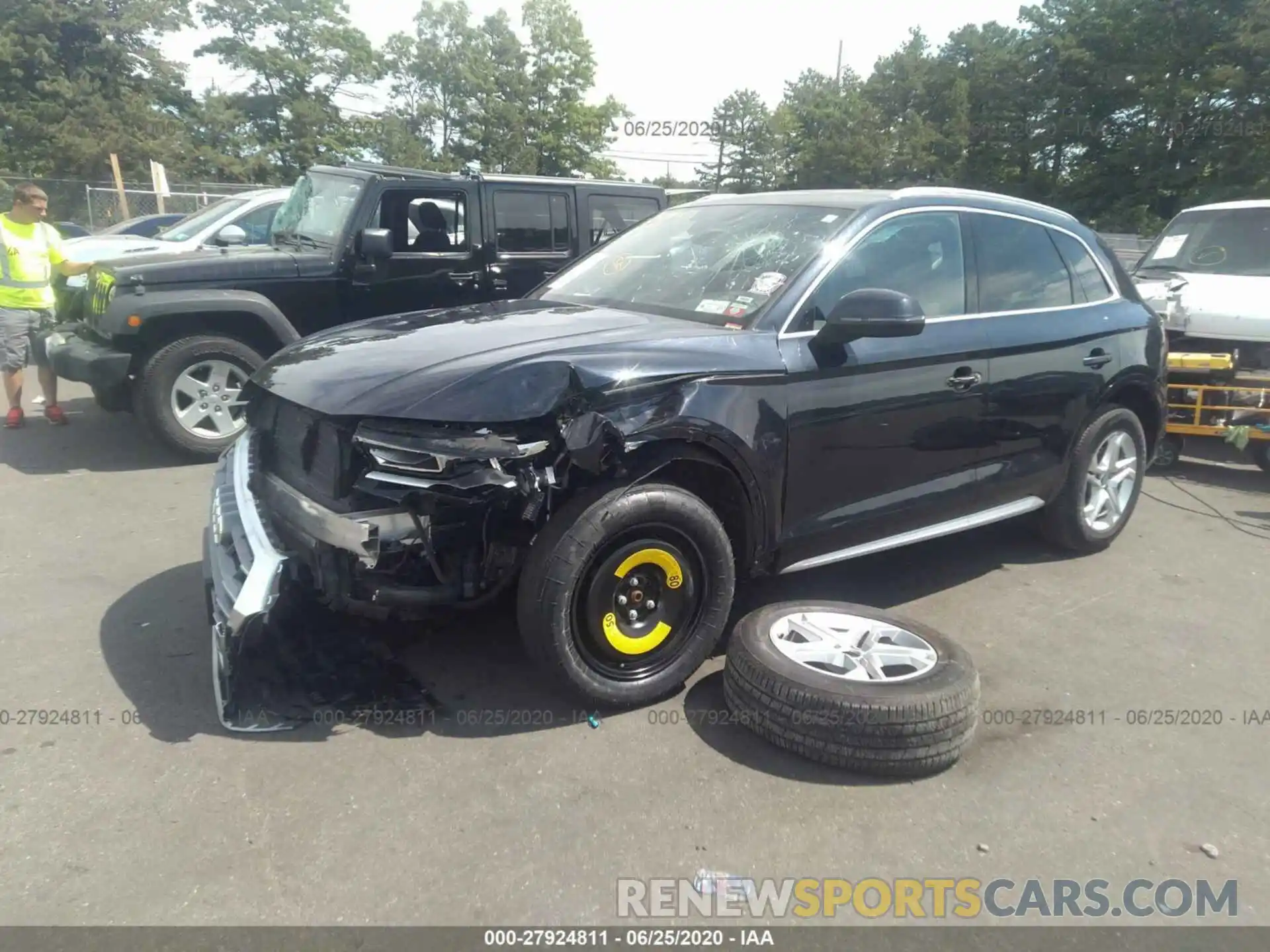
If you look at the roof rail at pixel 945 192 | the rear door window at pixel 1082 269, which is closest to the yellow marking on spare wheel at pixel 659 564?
the roof rail at pixel 945 192

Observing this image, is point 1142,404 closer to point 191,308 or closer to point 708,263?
point 708,263

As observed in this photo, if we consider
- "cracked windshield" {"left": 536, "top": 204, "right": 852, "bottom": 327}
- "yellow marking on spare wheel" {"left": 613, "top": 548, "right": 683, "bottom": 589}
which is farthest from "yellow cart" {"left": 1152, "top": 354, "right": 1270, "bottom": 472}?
"yellow marking on spare wheel" {"left": 613, "top": 548, "right": 683, "bottom": 589}

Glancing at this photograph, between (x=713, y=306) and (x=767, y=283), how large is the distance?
0.78ft

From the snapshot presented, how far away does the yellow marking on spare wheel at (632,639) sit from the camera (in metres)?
3.33

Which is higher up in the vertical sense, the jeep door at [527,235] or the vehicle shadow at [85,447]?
the jeep door at [527,235]

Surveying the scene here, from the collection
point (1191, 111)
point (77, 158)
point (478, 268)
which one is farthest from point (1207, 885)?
point (77, 158)

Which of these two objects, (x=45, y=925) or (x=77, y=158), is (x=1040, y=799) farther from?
(x=77, y=158)

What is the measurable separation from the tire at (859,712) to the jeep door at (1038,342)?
153cm

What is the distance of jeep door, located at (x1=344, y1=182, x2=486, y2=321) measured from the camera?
7.09 meters

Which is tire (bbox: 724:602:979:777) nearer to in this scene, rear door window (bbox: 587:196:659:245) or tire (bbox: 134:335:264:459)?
tire (bbox: 134:335:264:459)

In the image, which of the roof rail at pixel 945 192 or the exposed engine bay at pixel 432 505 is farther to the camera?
the roof rail at pixel 945 192

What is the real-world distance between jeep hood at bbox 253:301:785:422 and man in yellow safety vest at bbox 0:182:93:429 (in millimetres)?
4853

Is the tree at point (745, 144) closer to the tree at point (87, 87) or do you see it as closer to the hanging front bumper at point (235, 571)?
the tree at point (87, 87)

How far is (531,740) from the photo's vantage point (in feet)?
10.7
